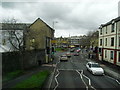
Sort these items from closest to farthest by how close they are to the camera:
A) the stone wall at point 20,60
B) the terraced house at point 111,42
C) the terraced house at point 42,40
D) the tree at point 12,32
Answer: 1. the stone wall at point 20,60
2. the tree at point 12,32
3. the terraced house at point 111,42
4. the terraced house at point 42,40

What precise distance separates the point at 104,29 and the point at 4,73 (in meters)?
25.8

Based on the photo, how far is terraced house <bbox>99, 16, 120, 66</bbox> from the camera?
25.2 metres

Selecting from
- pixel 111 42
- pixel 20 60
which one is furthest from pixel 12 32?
pixel 111 42

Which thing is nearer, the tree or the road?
the road

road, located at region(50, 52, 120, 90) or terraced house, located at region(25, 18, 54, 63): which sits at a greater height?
terraced house, located at region(25, 18, 54, 63)

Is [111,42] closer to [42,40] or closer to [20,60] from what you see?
[42,40]

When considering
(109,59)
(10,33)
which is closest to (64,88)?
(10,33)

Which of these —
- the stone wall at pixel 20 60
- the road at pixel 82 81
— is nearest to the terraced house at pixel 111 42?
the road at pixel 82 81

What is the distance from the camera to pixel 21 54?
2052cm

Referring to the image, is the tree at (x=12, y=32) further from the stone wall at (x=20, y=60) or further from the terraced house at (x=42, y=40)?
the terraced house at (x=42, y=40)

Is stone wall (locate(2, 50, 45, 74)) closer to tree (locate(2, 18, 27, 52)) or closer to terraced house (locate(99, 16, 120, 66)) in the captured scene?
tree (locate(2, 18, 27, 52))

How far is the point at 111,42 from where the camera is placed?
28594 millimetres

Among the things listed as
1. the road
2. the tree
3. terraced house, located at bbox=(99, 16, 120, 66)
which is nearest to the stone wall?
the tree

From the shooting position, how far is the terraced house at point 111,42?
992 inches
